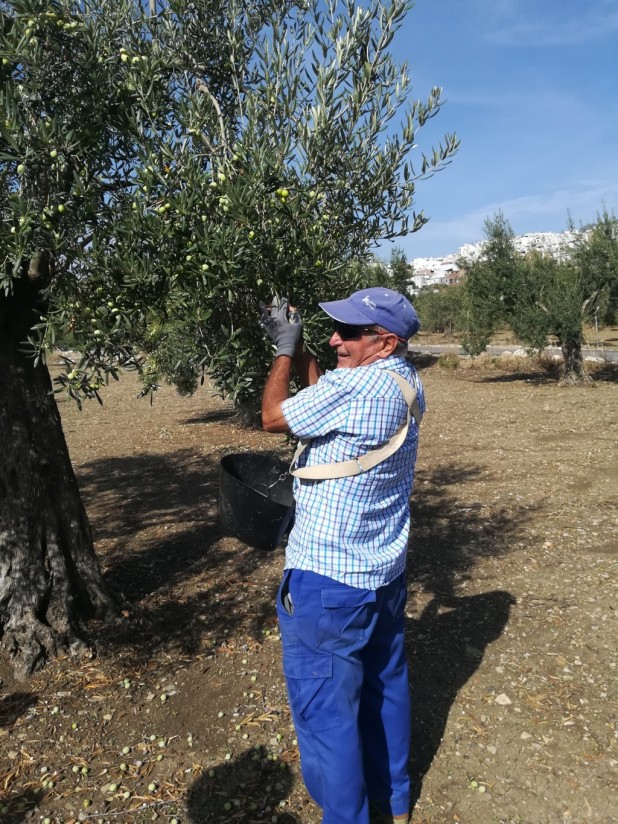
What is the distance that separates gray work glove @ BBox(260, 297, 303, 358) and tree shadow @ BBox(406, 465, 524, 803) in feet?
9.19

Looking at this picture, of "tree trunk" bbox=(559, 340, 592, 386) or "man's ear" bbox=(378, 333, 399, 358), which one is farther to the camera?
"tree trunk" bbox=(559, 340, 592, 386)

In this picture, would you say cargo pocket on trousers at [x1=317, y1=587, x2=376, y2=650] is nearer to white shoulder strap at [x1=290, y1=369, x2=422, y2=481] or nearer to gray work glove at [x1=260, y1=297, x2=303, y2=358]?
white shoulder strap at [x1=290, y1=369, x2=422, y2=481]

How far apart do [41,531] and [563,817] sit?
4048 millimetres

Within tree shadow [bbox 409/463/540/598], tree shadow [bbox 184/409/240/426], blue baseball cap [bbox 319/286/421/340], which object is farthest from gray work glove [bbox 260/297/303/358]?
tree shadow [bbox 184/409/240/426]

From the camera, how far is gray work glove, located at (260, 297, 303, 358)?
302cm

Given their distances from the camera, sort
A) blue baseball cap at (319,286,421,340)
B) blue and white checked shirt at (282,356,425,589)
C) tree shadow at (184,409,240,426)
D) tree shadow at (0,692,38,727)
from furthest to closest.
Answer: tree shadow at (184,409,240,426) < tree shadow at (0,692,38,727) < blue baseball cap at (319,286,421,340) < blue and white checked shirt at (282,356,425,589)

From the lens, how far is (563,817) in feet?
11.4

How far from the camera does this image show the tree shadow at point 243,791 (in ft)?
11.6

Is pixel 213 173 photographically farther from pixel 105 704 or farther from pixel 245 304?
pixel 105 704

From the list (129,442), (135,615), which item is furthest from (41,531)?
(129,442)

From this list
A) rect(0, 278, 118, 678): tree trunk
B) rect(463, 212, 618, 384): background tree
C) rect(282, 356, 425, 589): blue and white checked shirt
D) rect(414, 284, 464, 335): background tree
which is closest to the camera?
rect(282, 356, 425, 589): blue and white checked shirt

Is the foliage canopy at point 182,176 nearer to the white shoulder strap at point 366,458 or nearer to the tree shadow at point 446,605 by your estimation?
the white shoulder strap at point 366,458

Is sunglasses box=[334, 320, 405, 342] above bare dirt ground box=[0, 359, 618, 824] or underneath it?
above

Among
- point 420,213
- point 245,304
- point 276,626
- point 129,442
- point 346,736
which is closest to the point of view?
point 346,736
